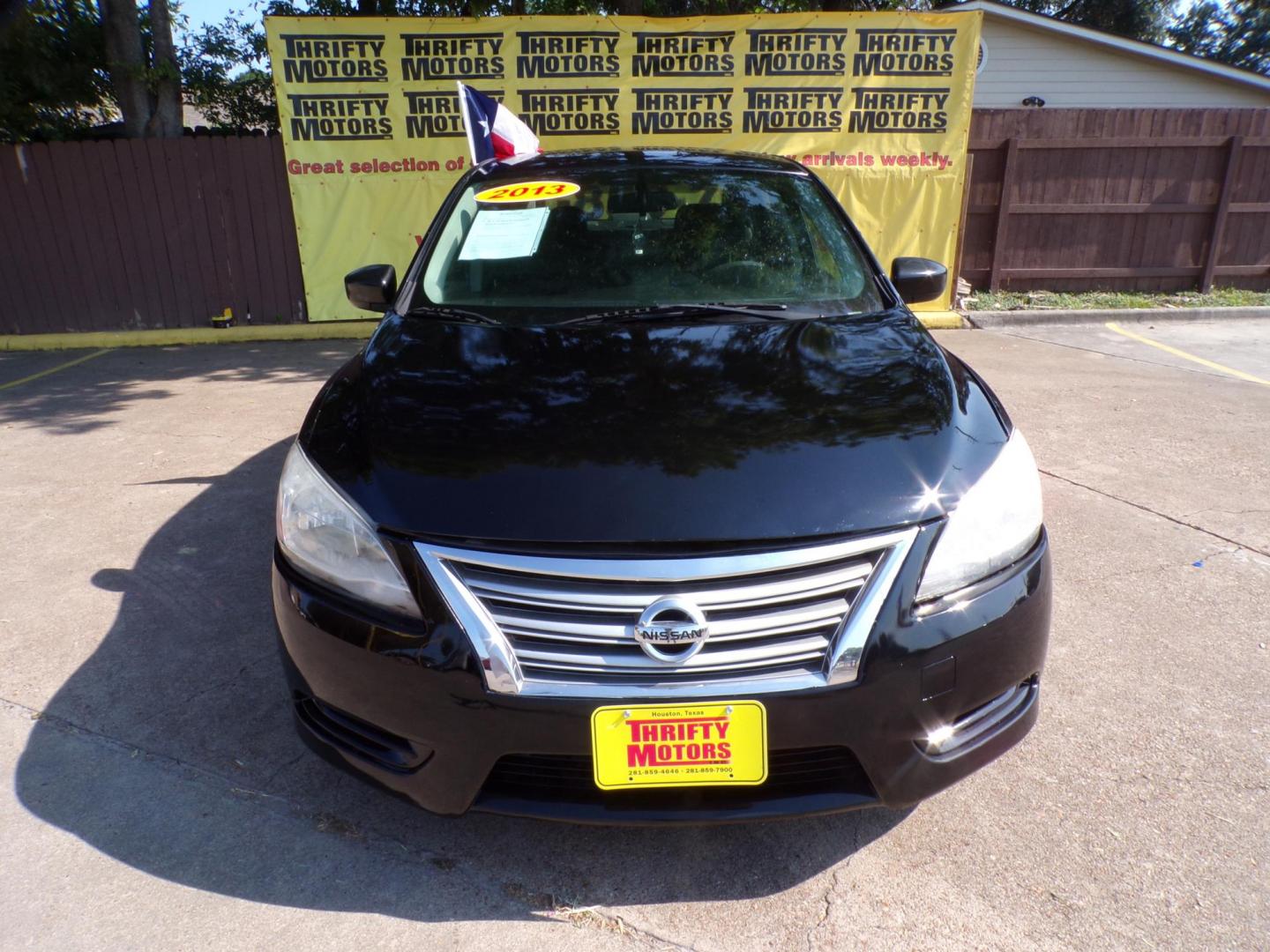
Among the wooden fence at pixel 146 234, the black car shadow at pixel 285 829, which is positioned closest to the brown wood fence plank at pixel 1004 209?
the wooden fence at pixel 146 234

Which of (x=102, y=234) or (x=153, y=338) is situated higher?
(x=102, y=234)

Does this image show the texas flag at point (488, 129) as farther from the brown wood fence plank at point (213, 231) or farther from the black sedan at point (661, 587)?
the black sedan at point (661, 587)

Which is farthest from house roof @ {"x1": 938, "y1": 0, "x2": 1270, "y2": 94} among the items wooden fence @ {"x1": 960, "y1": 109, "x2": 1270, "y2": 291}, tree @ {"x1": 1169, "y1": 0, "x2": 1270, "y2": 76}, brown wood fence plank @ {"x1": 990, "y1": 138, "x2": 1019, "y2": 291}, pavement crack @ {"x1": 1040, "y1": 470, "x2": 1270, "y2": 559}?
tree @ {"x1": 1169, "y1": 0, "x2": 1270, "y2": 76}

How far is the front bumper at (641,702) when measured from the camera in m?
1.79

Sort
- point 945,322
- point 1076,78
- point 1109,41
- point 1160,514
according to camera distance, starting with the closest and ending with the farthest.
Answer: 1. point 1160,514
2. point 945,322
3. point 1109,41
4. point 1076,78

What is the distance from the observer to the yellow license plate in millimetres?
1750

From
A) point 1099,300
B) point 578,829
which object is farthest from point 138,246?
point 1099,300

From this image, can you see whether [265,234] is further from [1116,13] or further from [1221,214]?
[1116,13]

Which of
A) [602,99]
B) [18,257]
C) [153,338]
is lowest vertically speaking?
[153,338]

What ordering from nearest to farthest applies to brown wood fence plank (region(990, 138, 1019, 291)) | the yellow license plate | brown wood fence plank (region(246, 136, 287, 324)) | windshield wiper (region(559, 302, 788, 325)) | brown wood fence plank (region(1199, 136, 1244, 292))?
the yellow license plate
windshield wiper (region(559, 302, 788, 325))
brown wood fence plank (region(246, 136, 287, 324))
brown wood fence plank (region(990, 138, 1019, 291))
brown wood fence plank (region(1199, 136, 1244, 292))

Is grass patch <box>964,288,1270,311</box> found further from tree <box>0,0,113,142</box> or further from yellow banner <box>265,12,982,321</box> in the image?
tree <box>0,0,113,142</box>

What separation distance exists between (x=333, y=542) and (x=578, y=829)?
0.96m

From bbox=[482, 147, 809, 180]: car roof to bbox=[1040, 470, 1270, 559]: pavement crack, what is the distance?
7.28 feet

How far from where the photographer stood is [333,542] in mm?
1989
